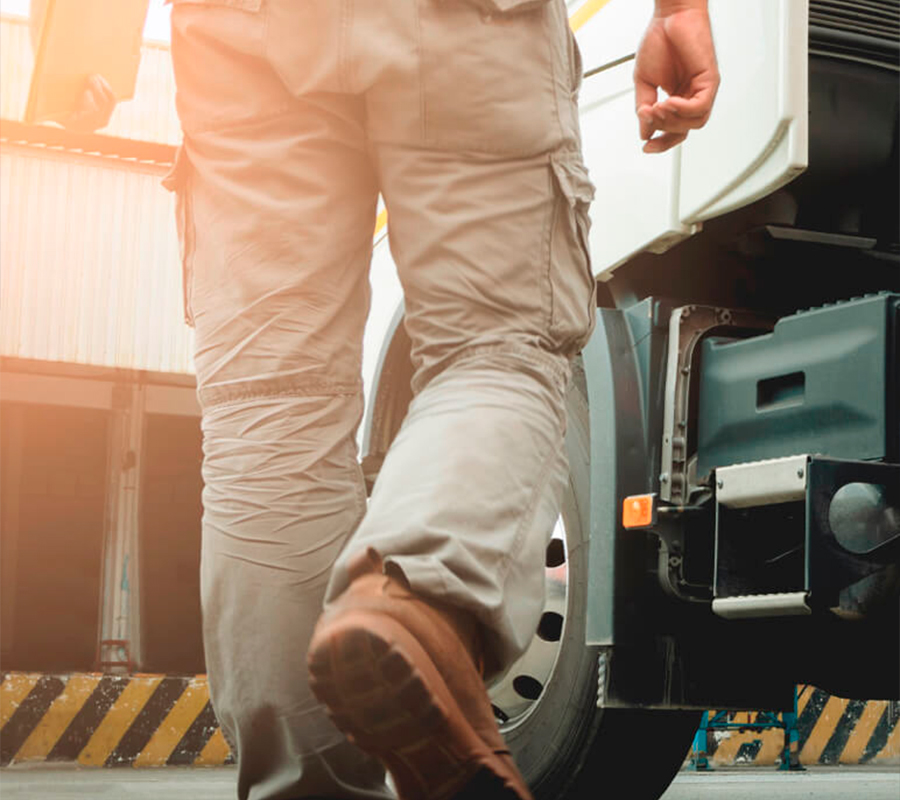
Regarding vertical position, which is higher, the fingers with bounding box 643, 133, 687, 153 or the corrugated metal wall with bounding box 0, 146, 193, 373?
the corrugated metal wall with bounding box 0, 146, 193, 373

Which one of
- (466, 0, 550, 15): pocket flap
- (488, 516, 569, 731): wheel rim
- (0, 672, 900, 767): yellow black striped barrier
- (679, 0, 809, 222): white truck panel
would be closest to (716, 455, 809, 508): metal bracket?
(679, 0, 809, 222): white truck panel

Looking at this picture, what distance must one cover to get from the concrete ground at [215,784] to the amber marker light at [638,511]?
268cm

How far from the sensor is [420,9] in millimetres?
1451

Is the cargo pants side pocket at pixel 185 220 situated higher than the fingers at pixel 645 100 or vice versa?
the fingers at pixel 645 100

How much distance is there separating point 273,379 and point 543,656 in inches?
63.8

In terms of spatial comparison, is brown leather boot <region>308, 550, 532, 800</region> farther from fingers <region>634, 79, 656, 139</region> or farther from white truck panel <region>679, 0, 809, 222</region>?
white truck panel <region>679, 0, 809, 222</region>

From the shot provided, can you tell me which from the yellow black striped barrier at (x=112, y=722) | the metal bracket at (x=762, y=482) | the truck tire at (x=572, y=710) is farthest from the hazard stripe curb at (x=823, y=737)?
the metal bracket at (x=762, y=482)

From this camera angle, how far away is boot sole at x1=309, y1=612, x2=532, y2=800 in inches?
43.9

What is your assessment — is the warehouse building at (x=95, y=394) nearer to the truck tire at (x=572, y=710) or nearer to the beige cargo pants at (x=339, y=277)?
the truck tire at (x=572, y=710)

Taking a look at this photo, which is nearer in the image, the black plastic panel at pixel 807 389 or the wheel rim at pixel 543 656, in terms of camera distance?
the black plastic panel at pixel 807 389

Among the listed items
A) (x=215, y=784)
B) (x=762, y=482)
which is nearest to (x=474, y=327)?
(x=762, y=482)

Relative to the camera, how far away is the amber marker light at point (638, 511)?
2574 mm

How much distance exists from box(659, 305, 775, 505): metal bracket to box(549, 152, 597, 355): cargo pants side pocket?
1.17 metres

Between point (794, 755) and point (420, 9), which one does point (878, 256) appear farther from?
point (794, 755)
